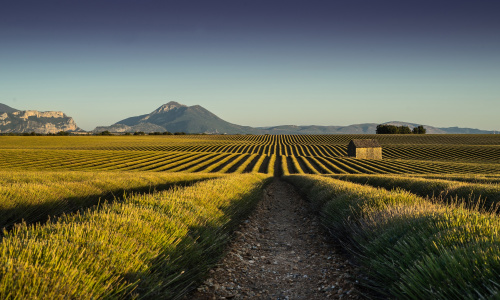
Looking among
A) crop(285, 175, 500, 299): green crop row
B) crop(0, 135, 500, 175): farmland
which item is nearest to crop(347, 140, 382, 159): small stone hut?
crop(0, 135, 500, 175): farmland

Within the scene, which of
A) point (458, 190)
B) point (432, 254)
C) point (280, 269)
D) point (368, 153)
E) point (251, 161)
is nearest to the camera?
point (432, 254)

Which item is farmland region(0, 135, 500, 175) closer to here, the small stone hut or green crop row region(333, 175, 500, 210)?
the small stone hut

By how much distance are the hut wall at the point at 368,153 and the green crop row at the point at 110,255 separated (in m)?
85.1

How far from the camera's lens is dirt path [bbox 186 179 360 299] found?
5543 mm

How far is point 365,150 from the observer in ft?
282

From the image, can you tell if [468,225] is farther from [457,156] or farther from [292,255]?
[457,156]

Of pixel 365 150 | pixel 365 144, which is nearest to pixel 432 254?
pixel 365 150

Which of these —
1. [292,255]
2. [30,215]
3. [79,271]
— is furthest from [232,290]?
[30,215]

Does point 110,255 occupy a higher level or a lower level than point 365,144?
higher

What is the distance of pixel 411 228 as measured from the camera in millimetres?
4930

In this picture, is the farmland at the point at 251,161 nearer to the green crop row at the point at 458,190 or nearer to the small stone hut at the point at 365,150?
the small stone hut at the point at 365,150

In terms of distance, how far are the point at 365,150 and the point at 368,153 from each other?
125 centimetres

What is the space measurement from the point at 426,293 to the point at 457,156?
9523 cm

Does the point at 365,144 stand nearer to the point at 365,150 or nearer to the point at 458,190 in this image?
the point at 365,150
